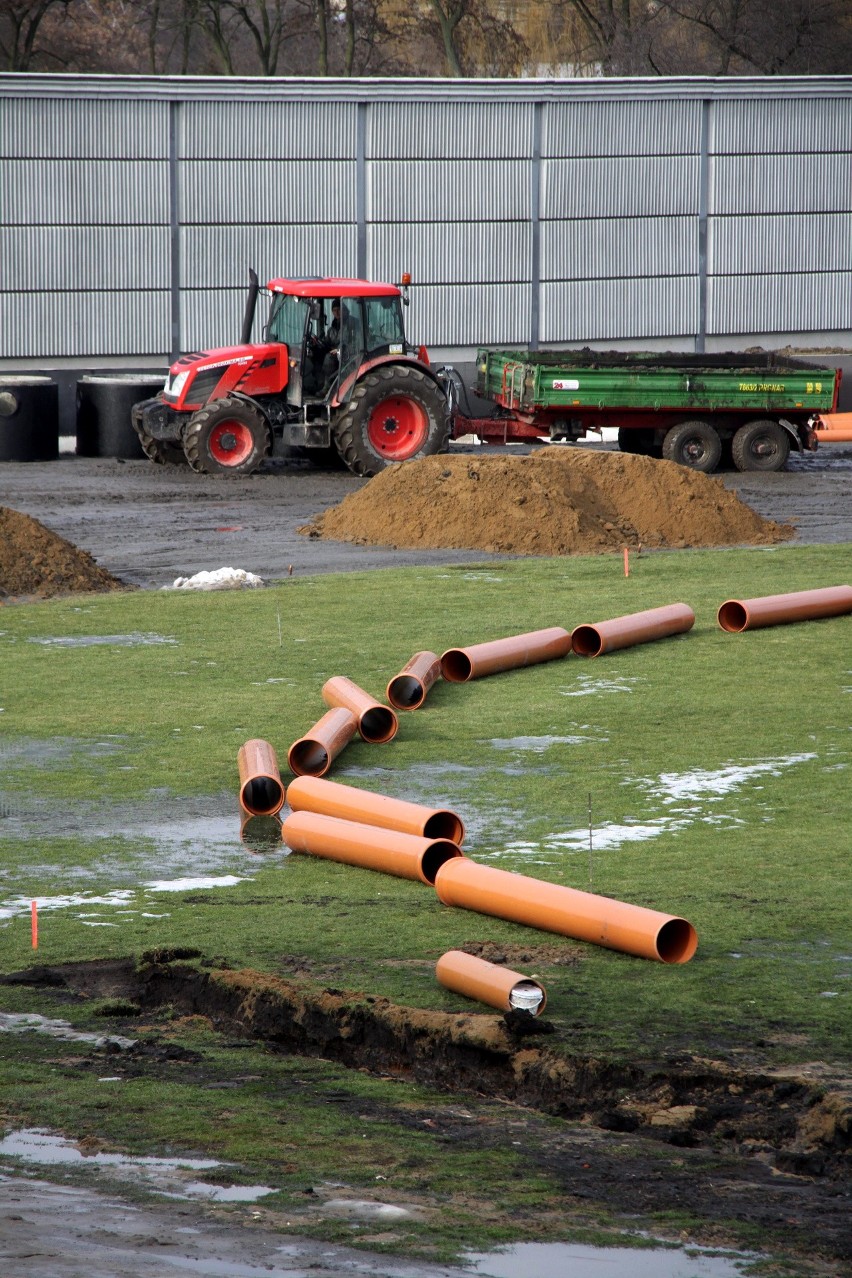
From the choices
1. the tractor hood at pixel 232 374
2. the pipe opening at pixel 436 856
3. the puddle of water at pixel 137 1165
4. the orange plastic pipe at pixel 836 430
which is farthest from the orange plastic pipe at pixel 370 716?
the orange plastic pipe at pixel 836 430

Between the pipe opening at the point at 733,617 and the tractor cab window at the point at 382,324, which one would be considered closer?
the pipe opening at the point at 733,617

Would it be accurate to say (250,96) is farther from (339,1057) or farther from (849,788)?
(339,1057)

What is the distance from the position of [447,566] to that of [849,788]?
8529 mm

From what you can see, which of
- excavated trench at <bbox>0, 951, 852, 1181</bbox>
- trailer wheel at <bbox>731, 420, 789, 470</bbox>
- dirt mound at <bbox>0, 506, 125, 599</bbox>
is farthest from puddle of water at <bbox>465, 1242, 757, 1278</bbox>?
trailer wheel at <bbox>731, 420, 789, 470</bbox>

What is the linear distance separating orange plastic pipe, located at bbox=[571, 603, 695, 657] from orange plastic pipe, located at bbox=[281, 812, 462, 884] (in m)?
4.79

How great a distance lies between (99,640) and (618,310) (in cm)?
2435

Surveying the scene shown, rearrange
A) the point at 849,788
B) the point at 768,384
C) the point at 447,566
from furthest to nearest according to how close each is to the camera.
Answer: the point at 768,384 → the point at 447,566 → the point at 849,788

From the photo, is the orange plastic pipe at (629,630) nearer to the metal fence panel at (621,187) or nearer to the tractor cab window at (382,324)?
the tractor cab window at (382,324)

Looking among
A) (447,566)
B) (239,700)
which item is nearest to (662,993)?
(239,700)

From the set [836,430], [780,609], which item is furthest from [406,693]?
[836,430]

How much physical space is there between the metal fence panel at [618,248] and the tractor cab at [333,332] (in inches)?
477

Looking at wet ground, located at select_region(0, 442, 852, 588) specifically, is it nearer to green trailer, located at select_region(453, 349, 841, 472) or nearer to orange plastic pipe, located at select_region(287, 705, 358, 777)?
green trailer, located at select_region(453, 349, 841, 472)

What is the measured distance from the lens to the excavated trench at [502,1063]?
5.16 metres

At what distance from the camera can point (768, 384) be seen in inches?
934
